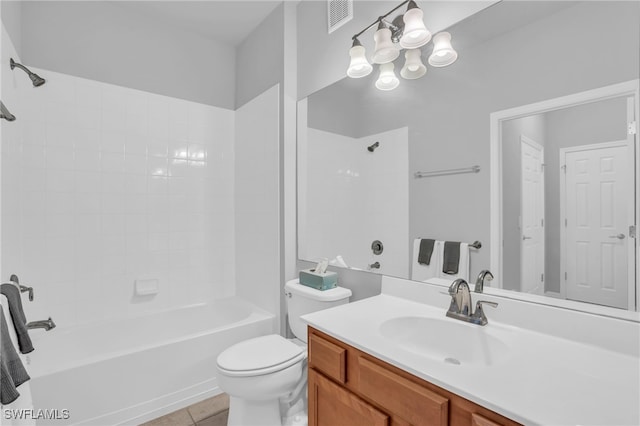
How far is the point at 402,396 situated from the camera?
2.83ft

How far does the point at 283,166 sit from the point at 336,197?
0.50 meters

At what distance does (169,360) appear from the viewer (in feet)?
6.05

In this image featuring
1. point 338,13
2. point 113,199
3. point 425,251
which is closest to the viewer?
point 425,251

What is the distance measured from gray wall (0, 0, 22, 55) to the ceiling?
0.61 meters

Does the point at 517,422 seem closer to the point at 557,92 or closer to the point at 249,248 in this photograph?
the point at 557,92

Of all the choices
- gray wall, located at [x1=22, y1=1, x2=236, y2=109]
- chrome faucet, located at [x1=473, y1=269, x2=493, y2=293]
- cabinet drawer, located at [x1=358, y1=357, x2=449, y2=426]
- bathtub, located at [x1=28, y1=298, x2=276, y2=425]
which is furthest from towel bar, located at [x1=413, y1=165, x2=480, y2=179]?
gray wall, located at [x1=22, y1=1, x2=236, y2=109]

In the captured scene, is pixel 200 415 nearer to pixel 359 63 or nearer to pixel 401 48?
pixel 359 63

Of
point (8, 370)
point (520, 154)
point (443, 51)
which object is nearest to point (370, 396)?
point (520, 154)

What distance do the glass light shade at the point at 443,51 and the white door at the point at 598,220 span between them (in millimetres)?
610

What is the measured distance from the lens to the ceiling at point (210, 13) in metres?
2.21

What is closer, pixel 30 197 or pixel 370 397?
pixel 370 397

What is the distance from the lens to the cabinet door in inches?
37.5

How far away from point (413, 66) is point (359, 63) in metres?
0.30

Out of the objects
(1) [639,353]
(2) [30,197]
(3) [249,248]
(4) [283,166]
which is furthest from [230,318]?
(1) [639,353]
